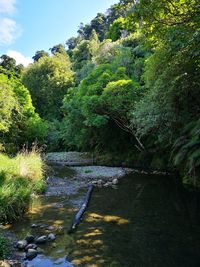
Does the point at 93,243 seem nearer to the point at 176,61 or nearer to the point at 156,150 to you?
the point at 176,61

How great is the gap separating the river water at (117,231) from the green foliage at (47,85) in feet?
95.0

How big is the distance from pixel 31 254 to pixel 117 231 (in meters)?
2.24

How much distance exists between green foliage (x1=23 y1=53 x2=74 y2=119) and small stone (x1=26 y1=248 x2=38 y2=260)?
3330 cm

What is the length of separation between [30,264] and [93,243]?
1502 mm

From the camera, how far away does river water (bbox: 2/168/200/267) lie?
20.1 ft

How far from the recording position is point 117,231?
768cm

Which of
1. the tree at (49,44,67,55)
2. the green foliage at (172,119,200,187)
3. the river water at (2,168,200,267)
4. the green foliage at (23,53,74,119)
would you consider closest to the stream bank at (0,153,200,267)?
the river water at (2,168,200,267)

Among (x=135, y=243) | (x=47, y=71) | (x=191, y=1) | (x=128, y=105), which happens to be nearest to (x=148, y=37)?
(x=191, y=1)

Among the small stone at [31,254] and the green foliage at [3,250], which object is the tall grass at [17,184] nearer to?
the green foliage at [3,250]

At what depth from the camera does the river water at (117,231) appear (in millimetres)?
6129

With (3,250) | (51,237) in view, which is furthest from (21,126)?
(3,250)

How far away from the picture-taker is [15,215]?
8516 millimetres

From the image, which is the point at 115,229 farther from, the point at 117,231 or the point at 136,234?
the point at 136,234

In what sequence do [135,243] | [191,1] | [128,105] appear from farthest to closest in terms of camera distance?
[128,105], [191,1], [135,243]
